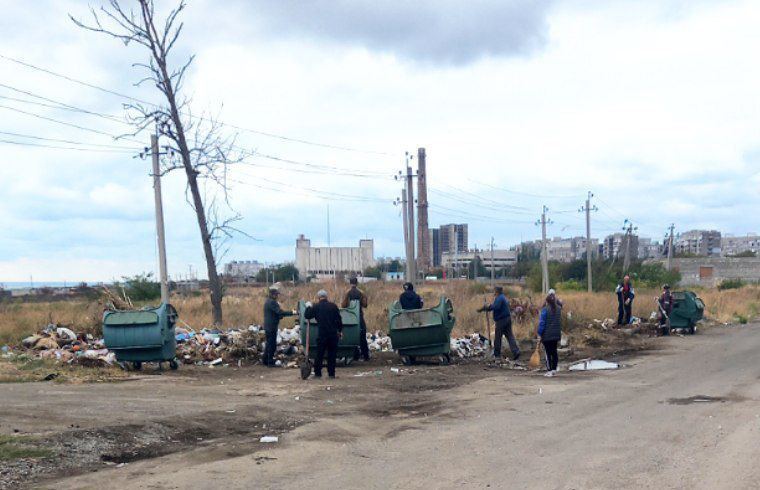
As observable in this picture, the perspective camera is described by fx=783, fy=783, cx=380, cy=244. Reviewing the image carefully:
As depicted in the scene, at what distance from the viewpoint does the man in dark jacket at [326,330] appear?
48.9 feet

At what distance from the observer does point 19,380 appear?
14109mm

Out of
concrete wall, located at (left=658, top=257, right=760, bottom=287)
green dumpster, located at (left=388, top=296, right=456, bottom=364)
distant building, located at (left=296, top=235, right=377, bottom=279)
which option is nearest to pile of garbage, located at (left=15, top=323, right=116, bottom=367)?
green dumpster, located at (left=388, top=296, right=456, bottom=364)

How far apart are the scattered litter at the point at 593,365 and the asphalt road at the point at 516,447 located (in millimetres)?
3277

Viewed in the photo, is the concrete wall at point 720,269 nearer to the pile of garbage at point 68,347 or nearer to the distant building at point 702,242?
the pile of garbage at point 68,347

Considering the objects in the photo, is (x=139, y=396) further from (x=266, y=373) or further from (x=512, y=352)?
(x=512, y=352)

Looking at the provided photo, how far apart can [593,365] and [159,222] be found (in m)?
12.3

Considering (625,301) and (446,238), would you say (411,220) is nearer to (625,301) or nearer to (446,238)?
(625,301)

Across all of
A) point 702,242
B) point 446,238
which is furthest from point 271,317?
point 702,242

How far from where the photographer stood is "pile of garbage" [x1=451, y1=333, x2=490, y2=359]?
A: 1929 cm

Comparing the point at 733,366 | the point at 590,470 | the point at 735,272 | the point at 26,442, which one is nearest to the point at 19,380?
the point at 26,442

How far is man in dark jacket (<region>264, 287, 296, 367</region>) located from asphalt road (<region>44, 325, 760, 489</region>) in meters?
4.79

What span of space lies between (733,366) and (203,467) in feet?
42.8

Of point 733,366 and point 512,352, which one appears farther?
point 512,352

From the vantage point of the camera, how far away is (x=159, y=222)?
22000mm
